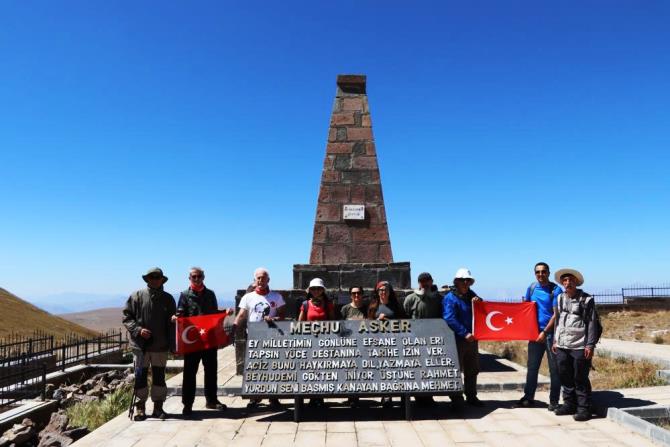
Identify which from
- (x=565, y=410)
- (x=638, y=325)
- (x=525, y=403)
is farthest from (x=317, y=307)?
(x=638, y=325)

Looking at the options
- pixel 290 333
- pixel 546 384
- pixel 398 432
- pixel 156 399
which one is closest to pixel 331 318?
pixel 290 333

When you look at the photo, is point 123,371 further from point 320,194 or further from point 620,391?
point 620,391

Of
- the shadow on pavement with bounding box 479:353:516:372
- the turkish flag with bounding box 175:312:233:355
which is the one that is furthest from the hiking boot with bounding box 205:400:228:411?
the shadow on pavement with bounding box 479:353:516:372

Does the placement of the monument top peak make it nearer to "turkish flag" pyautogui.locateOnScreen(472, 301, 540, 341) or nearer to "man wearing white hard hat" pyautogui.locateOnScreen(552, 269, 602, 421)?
"turkish flag" pyautogui.locateOnScreen(472, 301, 540, 341)

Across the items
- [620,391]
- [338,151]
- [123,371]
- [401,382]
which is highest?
[338,151]

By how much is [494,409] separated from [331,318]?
2.30 m

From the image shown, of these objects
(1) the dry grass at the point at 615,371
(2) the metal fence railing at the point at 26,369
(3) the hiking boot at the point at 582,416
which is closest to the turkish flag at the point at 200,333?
(3) the hiking boot at the point at 582,416

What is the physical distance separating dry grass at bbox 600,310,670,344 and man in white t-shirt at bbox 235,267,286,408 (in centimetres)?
1386

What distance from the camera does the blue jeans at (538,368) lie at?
5898mm

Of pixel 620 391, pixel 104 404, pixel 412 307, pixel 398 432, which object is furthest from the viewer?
pixel 104 404

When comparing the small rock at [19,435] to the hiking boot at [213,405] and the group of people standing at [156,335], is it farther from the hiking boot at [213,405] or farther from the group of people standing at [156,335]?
the hiking boot at [213,405]

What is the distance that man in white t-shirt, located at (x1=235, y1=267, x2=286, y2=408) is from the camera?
6.15m

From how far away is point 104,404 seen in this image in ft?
24.9

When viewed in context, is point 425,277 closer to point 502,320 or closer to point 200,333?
point 502,320
